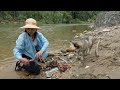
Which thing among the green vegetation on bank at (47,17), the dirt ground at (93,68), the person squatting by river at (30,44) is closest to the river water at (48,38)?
the dirt ground at (93,68)

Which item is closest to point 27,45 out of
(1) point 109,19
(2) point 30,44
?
(2) point 30,44

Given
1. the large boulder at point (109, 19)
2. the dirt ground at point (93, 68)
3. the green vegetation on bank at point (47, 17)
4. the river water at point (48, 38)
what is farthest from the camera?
the green vegetation on bank at point (47, 17)

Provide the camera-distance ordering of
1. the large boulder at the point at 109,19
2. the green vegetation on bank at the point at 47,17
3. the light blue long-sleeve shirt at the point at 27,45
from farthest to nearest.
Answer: the green vegetation on bank at the point at 47,17 < the large boulder at the point at 109,19 < the light blue long-sleeve shirt at the point at 27,45

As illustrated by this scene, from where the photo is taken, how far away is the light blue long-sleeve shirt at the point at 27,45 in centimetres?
512

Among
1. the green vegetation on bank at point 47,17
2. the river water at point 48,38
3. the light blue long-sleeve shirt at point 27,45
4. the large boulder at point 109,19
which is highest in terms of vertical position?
the light blue long-sleeve shirt at point 27,45

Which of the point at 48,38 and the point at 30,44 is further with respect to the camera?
the point at 48,38

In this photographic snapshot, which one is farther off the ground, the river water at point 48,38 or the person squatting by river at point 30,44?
the person squatting by river at point 30,44

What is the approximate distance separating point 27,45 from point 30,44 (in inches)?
2.5

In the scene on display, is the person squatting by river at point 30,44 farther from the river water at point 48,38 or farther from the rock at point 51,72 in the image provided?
the river water at point 48,38

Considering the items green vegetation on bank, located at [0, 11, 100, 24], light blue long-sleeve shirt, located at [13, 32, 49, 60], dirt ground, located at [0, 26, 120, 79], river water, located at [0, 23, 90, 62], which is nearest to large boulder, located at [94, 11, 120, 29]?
river water, located at [0, 23, 90, 62]

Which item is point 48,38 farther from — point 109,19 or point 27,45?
point 27,45

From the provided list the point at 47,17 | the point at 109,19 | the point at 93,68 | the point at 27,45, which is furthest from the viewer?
the point at 47,17

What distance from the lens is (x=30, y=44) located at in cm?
525
